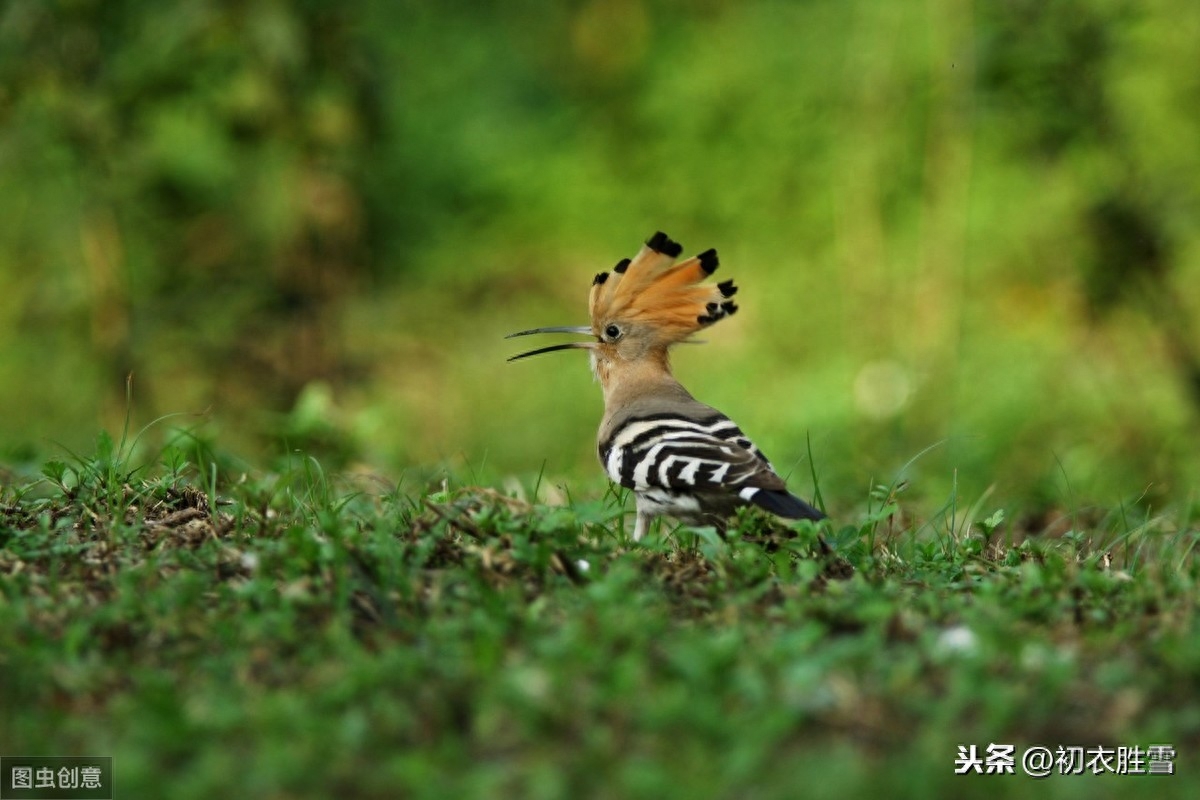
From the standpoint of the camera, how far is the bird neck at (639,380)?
186 inches

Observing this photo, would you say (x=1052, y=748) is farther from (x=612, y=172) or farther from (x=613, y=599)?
(x=612, y=172)

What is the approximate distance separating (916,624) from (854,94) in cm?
618

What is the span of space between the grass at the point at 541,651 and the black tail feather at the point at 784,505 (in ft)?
0.24

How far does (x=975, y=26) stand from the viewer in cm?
736

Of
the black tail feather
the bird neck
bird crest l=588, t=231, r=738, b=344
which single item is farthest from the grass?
bird crest l=588, t=231, r=738, b=344

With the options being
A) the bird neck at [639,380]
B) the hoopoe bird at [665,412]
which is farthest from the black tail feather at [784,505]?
the bird neck at [639,380]

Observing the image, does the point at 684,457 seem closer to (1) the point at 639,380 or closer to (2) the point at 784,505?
(2) the point at 784,505

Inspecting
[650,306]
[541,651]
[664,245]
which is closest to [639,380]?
[650,306]

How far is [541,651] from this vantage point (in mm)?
2709

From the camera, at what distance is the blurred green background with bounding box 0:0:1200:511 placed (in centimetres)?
652

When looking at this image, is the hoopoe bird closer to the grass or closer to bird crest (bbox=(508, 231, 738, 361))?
bird crest (bbox=(508, 231, 738, 361))

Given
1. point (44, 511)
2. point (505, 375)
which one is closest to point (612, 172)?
point (505, 375)

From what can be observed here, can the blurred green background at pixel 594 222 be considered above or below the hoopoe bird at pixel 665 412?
above

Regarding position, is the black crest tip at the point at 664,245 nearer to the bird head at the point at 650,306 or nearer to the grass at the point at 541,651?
the bird head at the point at 650,306
